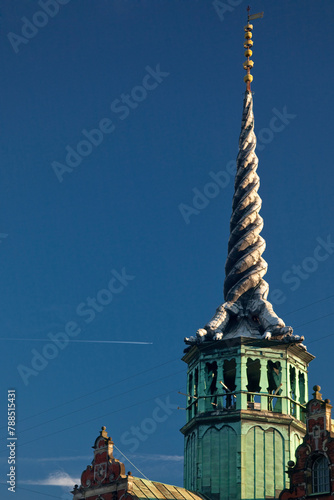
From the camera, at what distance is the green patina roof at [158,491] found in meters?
54.0

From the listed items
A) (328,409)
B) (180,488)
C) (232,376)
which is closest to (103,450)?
(180,488)

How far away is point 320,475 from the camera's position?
Result: 50562mm

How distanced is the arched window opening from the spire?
344 inches

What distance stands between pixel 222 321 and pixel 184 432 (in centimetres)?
714

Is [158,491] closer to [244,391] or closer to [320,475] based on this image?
[244,391]

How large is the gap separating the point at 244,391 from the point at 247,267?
8.40 metres

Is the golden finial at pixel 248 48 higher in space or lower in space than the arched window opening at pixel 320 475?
higher

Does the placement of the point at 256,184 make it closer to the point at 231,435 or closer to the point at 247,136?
the point at 247,136

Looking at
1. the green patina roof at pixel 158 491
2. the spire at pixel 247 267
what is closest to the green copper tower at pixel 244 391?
the spire at pixel 247 267

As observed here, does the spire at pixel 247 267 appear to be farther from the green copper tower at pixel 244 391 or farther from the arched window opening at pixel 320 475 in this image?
the arched window opening at pixel 320 475

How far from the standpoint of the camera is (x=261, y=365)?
57.9m

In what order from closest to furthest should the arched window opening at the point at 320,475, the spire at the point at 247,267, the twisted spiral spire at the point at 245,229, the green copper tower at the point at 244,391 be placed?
the arched window opening at the point at 320,475
the green copper tower at the point at 244,391
the spire at the point at 247,267
the twisted spiral spire at the point at 245,229

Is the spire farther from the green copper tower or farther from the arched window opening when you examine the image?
the arched window opening

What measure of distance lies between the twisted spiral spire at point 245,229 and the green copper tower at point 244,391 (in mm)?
70
